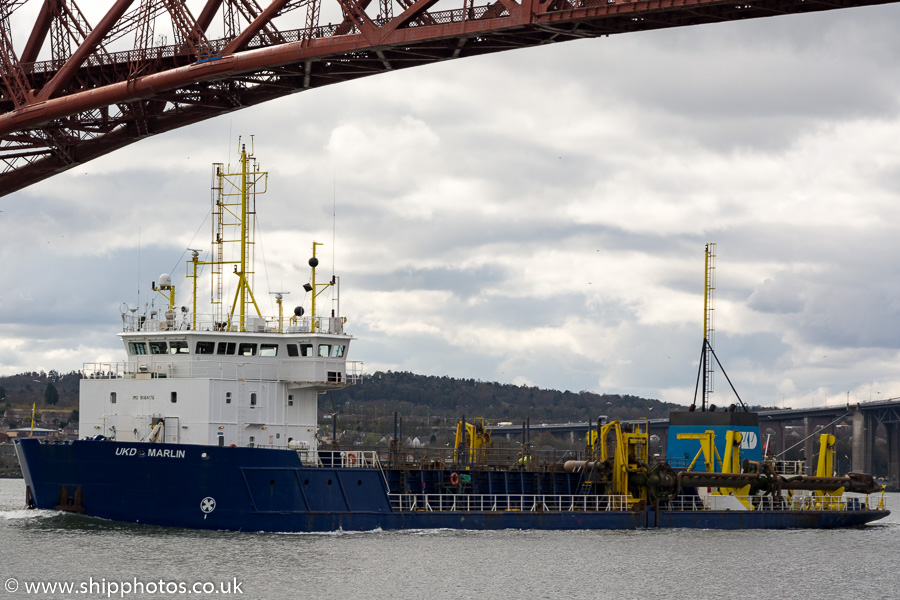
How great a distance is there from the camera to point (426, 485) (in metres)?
36.0

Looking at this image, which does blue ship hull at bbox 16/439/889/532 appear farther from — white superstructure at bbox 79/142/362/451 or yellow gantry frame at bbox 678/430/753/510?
yellow gantry frame at bbox 678/430/753/510

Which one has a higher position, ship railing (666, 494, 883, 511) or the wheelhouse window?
the wheelhouse window

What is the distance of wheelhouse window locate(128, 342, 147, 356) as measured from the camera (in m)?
34.0

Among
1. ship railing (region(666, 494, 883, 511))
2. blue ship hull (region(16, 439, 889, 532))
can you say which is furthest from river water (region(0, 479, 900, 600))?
ship railing (region(666, 494, 883, 511))

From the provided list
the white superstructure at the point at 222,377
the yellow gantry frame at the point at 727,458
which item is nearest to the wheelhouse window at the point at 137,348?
the white superstructure at the point at 222,377

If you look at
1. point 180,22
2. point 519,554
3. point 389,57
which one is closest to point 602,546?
point 519,554

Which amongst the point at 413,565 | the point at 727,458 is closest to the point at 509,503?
the point at 727,458

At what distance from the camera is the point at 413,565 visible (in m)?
28.6

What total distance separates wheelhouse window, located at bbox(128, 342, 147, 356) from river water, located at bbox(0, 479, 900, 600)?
4817 mm

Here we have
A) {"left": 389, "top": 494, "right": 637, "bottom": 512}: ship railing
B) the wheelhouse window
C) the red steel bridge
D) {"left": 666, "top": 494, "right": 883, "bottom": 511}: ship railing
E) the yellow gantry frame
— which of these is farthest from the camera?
{"left": 666, "top": 494, "right": 883, "bottom": 511}: ship railing

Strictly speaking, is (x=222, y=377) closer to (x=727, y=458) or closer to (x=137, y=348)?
(x=137, y=348)

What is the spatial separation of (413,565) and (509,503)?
8.86m

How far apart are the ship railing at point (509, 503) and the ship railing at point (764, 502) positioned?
7.06 feet

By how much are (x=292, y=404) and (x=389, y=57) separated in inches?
507
